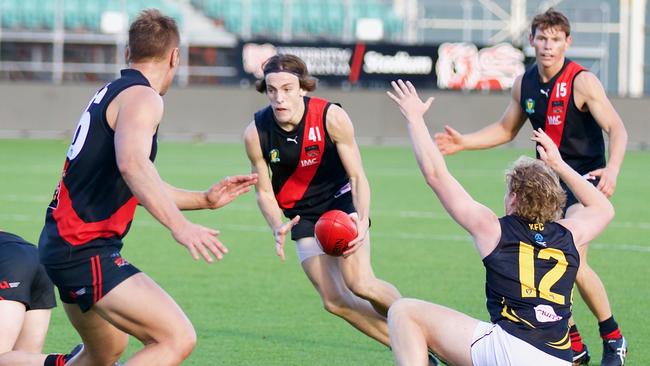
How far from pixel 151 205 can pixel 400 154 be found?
22.2 metres

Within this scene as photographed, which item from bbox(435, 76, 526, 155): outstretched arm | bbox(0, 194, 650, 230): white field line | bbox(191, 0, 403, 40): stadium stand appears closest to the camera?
bbox(435, 76, 526, 155): outstretched arm

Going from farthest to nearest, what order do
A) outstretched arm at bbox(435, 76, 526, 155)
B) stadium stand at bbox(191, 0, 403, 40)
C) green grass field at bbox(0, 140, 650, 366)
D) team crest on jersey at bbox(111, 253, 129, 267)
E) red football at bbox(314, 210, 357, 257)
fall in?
stadium stand at bbox(191, 0, 403, 40) → outstretched arm at bbox(435, 76, 526, 155) → green grass field at bbox(0, 140, 650, 366) → red football at bbox(314, 210, 357, 257) → team crest on jersey at bbox(111, 253, 129, 267)

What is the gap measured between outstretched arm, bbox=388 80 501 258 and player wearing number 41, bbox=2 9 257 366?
1.26 metres

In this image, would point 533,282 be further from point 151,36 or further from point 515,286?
point 151,36

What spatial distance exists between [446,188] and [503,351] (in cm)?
89

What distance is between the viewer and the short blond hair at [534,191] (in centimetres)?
602

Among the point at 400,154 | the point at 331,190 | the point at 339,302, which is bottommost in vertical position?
the point at 400,154

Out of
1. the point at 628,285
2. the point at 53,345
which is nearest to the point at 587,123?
the point at 628,285

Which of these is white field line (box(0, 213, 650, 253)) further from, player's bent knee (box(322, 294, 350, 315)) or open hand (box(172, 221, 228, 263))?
open hand (box(172, 221, 228, 263))

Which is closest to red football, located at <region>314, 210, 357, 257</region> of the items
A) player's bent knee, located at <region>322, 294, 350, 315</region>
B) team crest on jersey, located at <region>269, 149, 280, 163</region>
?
player's bent knee, located at <region>322, 294, 350, 315</region>

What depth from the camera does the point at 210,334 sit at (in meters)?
8.84

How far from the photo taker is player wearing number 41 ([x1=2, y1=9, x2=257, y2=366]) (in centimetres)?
559

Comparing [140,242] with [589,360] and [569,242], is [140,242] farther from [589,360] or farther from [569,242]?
[569,242]

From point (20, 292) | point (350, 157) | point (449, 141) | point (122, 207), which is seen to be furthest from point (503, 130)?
point (20, 292)
